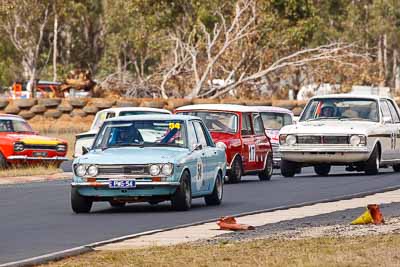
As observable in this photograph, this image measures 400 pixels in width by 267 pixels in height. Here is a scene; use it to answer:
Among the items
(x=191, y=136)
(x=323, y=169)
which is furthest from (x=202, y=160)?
(x=323, y=169)

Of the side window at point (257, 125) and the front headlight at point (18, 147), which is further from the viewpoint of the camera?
the front headlight at point (18, 147)

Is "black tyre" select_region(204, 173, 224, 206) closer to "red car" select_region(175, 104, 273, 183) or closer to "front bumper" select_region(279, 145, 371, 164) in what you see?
"red car" select_region(175, 104, 273, 183)

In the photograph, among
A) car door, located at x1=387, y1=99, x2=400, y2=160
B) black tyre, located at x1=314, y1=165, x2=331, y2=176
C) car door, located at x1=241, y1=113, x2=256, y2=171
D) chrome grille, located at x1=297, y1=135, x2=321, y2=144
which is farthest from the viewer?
black tyre, located at x1=314, y1=165, x2=331, y2=176

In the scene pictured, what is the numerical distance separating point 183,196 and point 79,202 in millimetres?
1428

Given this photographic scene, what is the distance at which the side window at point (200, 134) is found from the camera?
2002 cm

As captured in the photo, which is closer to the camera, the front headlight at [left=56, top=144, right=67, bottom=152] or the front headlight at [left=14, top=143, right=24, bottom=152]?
the front headlight at [left=14, top=143, right=24, bottom=152]

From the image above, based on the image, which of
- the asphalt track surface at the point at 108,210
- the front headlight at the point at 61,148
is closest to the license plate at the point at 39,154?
the front headlight at the point at 61,148

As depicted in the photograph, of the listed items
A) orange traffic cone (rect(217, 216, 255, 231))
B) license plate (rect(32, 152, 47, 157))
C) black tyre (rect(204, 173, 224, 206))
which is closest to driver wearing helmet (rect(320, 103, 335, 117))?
license plate (rect(32, 152, 47, 157))

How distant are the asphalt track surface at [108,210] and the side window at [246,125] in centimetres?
102

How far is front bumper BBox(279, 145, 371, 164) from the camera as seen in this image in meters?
27.0

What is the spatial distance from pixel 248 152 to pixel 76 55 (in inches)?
2361

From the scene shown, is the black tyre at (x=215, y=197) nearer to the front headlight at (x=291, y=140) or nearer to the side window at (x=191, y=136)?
the side window at (x=191, y=136)

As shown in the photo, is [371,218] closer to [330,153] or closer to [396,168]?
[330,153]

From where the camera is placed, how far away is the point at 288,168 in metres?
28.5
